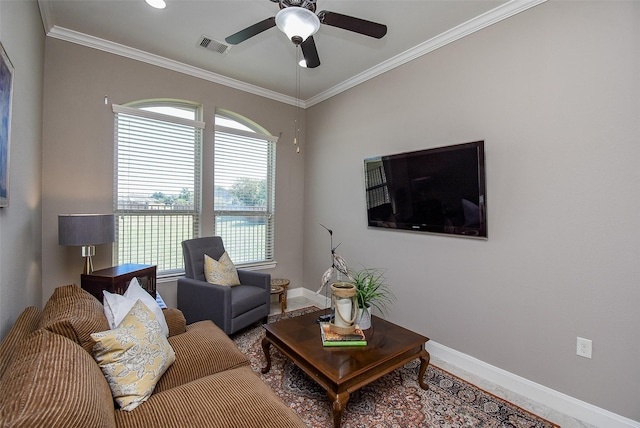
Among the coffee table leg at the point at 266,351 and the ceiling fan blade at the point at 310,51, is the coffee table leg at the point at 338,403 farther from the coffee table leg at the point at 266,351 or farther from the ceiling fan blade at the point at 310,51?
the ceiling fan blade at the point at 310,51

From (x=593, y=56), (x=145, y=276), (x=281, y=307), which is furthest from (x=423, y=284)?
(x=145, y=276)

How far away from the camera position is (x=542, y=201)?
2.14 metres

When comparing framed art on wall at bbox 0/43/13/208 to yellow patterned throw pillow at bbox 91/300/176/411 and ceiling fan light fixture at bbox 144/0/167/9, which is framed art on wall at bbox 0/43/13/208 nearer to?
yellow patterned throw pillow at bbox 91/300/176/411

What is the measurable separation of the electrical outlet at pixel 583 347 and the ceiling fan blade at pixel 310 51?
2.75 metres

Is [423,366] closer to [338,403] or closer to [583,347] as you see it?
[338,403]

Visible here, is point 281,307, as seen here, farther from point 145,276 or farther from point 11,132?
point 11,132

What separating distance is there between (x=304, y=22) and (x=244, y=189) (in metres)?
2.62

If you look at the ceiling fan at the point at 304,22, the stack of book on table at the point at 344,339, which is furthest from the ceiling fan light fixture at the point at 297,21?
the stack of book on table at the point at 344,339

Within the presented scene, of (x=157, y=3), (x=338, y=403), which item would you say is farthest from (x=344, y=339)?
(x=157, y=3)

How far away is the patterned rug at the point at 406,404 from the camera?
190 cm

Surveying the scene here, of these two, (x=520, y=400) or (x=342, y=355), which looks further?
(x=520, y=400)

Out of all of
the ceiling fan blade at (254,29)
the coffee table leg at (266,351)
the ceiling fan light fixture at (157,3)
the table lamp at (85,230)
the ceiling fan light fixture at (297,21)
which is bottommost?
the coffee table leg at (266,351)

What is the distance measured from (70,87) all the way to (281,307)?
10.6ft

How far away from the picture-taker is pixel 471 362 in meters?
2.50
